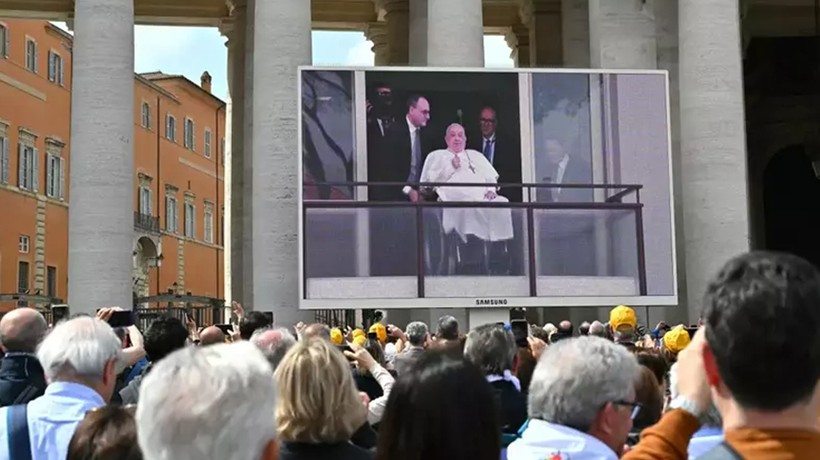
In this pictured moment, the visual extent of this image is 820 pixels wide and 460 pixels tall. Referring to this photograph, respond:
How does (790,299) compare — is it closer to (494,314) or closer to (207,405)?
(207,405)

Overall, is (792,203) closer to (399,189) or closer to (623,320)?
(399,189)

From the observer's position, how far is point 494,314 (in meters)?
25.0

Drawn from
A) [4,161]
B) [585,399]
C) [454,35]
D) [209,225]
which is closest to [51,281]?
[4,161]

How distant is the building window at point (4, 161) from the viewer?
49.5 meters

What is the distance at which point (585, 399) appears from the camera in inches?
182

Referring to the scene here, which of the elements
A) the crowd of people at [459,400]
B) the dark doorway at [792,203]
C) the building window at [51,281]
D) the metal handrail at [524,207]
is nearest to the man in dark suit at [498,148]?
the metal handrail at [524,207]

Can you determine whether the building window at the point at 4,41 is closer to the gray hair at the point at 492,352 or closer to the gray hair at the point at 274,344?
the gray hair at the point at 274,344

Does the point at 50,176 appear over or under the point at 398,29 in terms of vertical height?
under

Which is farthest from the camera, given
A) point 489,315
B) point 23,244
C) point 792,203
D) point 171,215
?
point 171,215

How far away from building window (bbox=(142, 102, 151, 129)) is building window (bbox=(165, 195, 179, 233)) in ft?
16.1

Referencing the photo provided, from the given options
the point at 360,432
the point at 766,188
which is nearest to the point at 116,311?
the point at 360,432

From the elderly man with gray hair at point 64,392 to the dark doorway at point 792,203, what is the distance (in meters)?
39.1

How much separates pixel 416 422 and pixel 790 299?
1.17 meters

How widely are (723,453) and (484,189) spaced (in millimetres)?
22510
